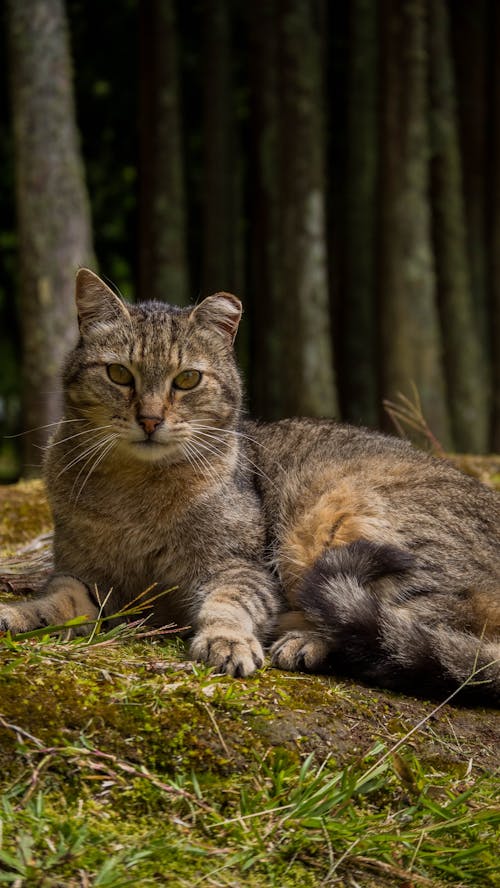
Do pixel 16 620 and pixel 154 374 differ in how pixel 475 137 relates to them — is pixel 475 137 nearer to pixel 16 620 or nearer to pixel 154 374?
pixel 154 374

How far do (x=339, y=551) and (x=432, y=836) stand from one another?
4.01ft

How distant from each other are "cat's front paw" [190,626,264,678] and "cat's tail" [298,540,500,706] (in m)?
0.26

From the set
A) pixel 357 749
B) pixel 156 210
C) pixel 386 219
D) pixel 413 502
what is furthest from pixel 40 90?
pixel 357 749

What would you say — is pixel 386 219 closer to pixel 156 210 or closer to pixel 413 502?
pixel 156 210

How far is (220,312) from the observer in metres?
4.12

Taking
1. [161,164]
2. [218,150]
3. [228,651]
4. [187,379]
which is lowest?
[228,651]

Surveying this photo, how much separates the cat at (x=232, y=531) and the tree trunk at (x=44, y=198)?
4069 mm

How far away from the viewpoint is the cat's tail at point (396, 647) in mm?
3264

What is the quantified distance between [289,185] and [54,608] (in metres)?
7.02

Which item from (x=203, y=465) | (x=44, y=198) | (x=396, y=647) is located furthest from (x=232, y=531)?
(x=44, y=198)

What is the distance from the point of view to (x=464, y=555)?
12.3 feet

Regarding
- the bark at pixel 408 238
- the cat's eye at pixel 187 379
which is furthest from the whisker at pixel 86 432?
the bark at pixel 408 238

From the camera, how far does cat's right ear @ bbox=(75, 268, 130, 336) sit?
13.0ft

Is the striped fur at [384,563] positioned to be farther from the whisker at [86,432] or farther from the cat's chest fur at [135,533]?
the whisker at [86,432]
